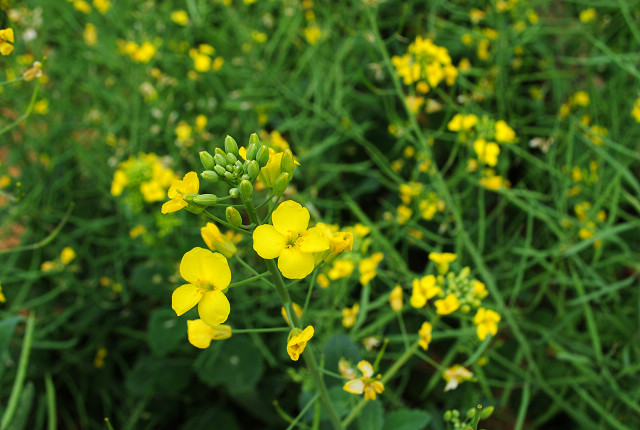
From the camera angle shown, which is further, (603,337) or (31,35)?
(31,35)

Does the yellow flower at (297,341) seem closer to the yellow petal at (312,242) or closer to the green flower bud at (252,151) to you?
the yellow petal at (312,242)

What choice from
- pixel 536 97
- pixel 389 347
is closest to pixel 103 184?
pixel 389 347

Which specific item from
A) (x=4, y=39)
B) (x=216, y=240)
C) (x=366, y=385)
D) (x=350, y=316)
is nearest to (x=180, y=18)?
(x=4, y=39)

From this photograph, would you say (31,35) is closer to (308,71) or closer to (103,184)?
(103,184)

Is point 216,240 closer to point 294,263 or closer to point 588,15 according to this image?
point 294,263

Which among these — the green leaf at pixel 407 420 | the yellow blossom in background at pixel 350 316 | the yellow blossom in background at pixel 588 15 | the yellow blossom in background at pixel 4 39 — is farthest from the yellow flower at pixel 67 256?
the yellow blossom in background at pixel 588 15

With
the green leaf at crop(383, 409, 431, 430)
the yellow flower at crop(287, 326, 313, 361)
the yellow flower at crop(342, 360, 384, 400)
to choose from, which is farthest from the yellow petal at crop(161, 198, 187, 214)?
the green leaf at crop(383, 409, 431, 430)
